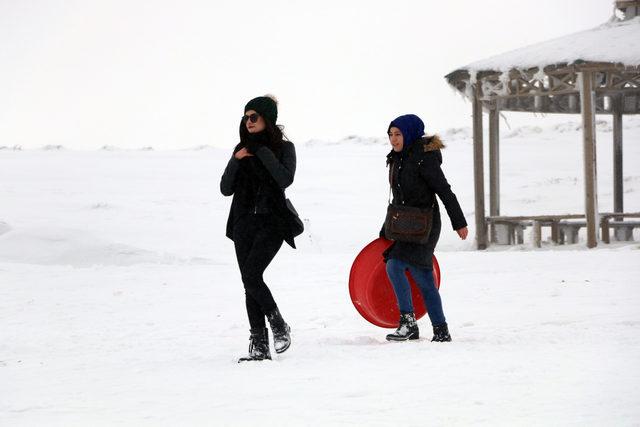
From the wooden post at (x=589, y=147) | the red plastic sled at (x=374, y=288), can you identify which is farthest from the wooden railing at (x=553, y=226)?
the red plastic sled at (x=374, y=288)

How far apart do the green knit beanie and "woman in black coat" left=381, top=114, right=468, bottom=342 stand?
0.78 metres

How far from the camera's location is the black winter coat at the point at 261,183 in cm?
643

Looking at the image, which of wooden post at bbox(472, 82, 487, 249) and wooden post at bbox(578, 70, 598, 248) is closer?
wooden post at bbox(578, 70, 598, 248)

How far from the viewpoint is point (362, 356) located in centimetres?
630

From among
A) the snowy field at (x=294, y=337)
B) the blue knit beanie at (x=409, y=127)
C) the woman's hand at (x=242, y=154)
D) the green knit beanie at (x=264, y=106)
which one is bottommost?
the snowy field at (x=294, y=337)

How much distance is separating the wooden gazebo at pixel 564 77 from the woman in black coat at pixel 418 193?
34.7ft

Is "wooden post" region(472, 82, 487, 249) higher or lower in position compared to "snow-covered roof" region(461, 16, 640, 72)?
lower

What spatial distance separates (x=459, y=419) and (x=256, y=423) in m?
0.82

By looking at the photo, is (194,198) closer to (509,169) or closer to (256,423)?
(509,169)

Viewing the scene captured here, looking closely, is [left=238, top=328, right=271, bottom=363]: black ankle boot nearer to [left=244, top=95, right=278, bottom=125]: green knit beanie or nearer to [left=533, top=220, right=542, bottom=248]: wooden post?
[left=244, top=95, right=278, bottom=125]: green knit beanie

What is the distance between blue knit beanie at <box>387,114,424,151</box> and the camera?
269 inches

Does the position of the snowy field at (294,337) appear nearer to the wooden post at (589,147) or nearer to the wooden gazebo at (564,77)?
the wooden post at (589,147)

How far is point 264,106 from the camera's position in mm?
6547

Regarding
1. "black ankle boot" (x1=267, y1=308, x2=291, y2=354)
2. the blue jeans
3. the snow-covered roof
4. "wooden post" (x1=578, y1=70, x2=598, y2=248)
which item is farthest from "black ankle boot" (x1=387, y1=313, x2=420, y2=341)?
"wooden post" (x1=578, y1=70, x2=598, y2=248)
